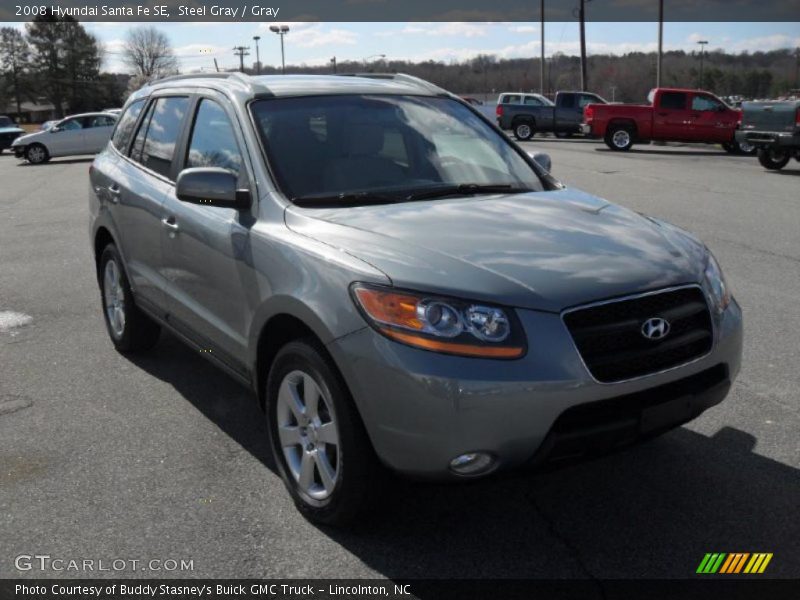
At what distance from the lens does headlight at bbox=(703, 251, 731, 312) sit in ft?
11.2

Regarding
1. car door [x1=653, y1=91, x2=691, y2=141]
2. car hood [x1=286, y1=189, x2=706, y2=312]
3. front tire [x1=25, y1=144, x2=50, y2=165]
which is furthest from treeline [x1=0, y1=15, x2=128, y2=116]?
car hood [x1=286, y1=189, x2=706, y2=312]

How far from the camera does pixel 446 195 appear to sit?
404 cm

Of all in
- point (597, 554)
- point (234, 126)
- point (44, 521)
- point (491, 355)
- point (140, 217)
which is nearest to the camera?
point (491, 355)

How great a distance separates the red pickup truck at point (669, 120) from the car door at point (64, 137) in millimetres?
17863

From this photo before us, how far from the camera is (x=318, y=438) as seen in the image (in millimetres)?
3336

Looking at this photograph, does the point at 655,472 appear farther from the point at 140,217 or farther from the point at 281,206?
the point at 140,217

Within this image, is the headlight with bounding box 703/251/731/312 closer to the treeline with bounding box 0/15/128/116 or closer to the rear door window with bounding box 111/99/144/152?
the rear door window with bounding box 111/99/144/152

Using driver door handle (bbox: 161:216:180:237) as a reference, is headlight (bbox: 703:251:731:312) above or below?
below

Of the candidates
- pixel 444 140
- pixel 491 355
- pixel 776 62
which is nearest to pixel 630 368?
pixel 491 355

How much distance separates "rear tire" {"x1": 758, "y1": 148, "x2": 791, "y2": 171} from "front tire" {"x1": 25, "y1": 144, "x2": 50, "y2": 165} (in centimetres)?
2359

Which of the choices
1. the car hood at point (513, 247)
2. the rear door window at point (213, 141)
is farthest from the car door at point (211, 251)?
the car hood at point (513, 247)

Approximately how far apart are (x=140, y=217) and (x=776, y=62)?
4041 inches

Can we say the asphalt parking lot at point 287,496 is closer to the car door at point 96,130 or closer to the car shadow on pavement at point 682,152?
the car shadow on pavement at point 682,152

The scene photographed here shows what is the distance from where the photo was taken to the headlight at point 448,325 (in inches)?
113
